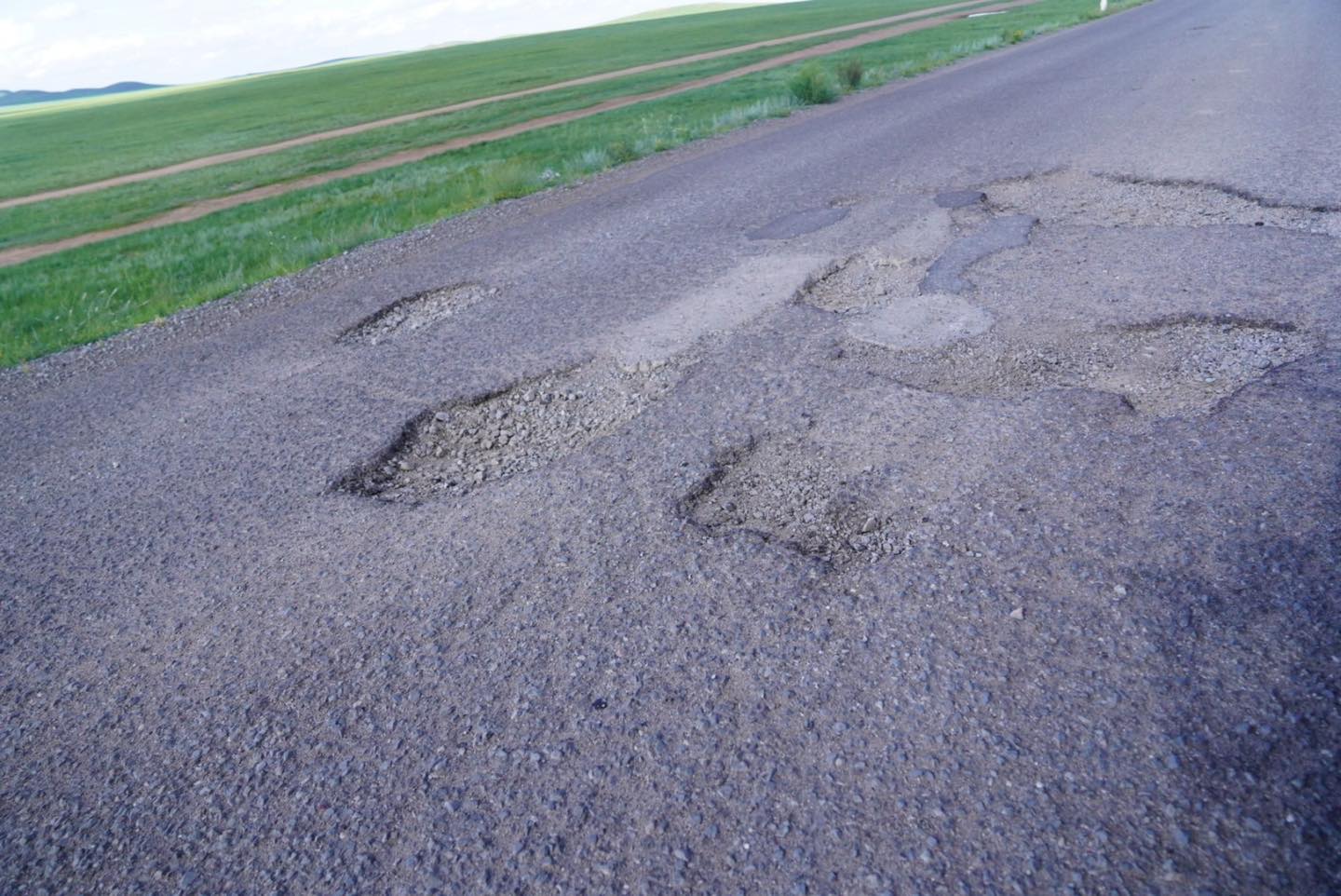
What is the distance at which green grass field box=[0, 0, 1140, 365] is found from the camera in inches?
360

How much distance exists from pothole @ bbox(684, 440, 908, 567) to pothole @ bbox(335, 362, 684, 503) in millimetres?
823

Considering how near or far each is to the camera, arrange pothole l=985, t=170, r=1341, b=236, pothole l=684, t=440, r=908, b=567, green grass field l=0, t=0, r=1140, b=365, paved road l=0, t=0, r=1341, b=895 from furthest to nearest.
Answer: green grass field l=0, t=0, r=1140, b=365, pothole l=985, t=170, r=1341, b=236, pothole l=684, t=440, r=908, b=567, paved road l=0, t=0, r=1341, b=895

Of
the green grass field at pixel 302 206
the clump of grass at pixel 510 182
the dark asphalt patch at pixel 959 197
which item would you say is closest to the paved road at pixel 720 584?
the dark asphalt patch at pixel 959 197

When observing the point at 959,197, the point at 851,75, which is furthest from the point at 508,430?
the point at 851,75

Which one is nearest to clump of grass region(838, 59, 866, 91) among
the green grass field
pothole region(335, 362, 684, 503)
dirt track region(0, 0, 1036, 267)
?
the green grass field

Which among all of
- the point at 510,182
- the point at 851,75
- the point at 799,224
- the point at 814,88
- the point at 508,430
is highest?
the point at 508,430

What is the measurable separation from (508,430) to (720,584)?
177 cm

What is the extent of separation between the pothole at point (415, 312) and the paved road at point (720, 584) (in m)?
0.06

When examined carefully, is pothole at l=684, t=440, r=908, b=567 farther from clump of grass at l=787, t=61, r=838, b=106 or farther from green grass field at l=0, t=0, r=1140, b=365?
clump of grass at l=787, t=61, r=838, b=106

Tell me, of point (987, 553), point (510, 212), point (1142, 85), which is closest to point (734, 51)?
Result: point (1142, 85)

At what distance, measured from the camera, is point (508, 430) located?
4262mm

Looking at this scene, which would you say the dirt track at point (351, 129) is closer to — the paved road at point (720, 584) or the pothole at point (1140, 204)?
the paved road at point (720, 584)

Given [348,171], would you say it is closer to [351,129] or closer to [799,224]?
[351,129]

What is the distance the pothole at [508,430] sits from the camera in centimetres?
391
